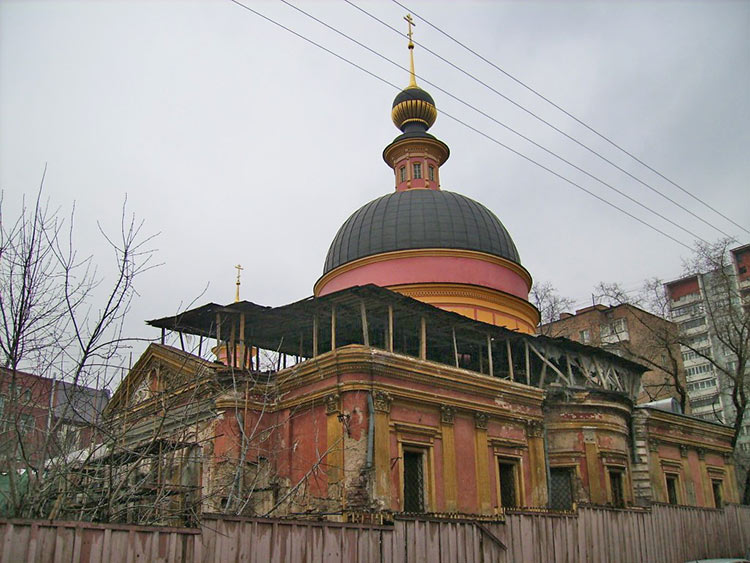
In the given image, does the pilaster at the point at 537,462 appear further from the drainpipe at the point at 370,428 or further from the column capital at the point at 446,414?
the drainpipe at the point at 370,428

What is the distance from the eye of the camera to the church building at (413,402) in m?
15.9

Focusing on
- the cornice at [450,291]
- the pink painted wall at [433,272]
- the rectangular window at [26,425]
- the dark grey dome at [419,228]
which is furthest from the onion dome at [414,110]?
the rectangular window at [26,425]

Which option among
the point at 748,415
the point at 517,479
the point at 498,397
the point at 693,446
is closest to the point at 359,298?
the point at 498,397

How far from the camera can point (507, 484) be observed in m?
19.3

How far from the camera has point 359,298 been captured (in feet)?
56.8

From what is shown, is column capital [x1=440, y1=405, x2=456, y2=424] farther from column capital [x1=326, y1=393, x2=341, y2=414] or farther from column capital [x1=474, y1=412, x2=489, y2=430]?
column capital [x1=326, y1=393, x2=341, y2=414]

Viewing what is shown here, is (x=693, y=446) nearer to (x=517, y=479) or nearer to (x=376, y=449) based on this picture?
(x=517, y=479)

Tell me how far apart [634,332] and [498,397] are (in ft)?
115

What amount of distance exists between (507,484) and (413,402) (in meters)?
4.27

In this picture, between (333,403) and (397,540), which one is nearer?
(397,540)

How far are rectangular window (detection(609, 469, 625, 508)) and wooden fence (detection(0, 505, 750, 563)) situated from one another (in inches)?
151

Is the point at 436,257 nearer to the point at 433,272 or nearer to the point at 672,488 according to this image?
the point at 433,272

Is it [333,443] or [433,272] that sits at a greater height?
[433,272]

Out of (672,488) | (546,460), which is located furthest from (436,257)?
(672,488)
